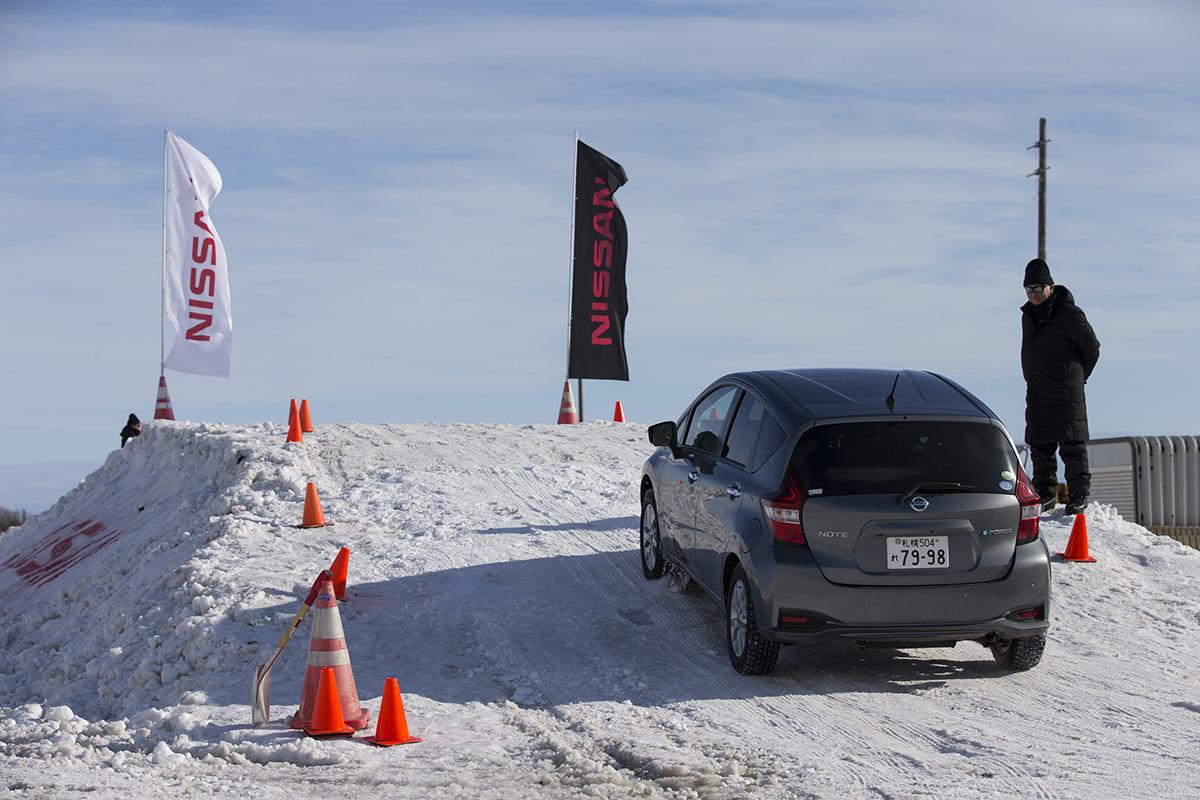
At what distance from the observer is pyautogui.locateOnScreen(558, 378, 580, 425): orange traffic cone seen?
2131cm

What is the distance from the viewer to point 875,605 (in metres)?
7.41

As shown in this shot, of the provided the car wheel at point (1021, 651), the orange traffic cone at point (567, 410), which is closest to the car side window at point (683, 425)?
the car wheel at point (1021, 651)

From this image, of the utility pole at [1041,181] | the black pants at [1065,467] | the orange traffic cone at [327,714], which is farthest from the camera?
the utility pole at [1041,181]

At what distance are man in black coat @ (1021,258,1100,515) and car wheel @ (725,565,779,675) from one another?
15.6 feet

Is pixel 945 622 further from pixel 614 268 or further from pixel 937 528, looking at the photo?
pixel 614 268

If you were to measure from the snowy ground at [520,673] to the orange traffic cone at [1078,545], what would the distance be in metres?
0.20

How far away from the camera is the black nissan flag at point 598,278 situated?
80.7 ft

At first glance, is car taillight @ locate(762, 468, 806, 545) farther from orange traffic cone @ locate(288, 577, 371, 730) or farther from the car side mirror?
orange traffic cone @ locate(288, 577, 371, 730)

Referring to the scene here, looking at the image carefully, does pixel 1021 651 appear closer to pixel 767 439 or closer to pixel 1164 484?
pixel 767 439

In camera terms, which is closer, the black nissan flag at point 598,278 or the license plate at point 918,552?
→ the license plate at point 918,552

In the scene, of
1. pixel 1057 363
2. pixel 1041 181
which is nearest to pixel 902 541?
pixel 1057 363

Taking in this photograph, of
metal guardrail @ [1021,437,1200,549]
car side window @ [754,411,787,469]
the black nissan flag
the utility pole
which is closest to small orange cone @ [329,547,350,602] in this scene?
car side window @ [754,411,787,469]

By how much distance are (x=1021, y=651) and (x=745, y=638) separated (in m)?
1.78

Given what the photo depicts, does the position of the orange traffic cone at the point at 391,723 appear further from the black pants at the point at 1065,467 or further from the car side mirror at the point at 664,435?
the black pants at the point at 1065,467
